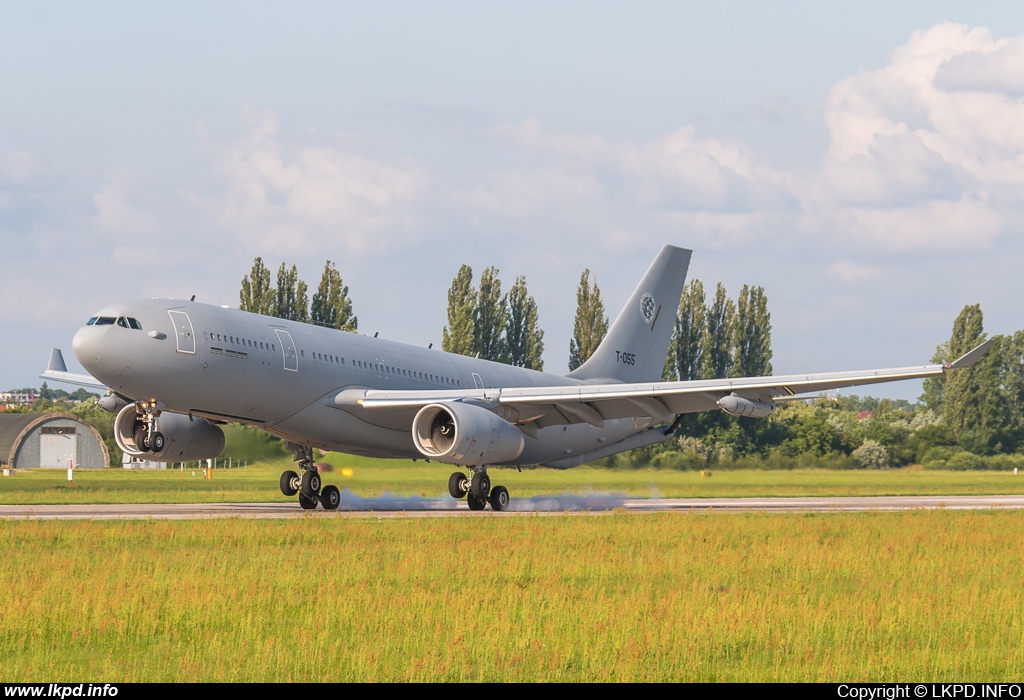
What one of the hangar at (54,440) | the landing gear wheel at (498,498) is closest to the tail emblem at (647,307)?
the landing gear wheel at (498,498)

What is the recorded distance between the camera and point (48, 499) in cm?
3566

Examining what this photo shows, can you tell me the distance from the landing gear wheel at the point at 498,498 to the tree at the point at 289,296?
169 ft

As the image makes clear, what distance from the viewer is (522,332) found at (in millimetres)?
85812

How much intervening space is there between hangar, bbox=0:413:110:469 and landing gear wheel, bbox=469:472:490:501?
69.8 meters

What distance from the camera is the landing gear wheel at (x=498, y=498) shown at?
33.0m

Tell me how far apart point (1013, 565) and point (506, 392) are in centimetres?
1680

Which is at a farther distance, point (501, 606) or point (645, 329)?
point (645, 329)

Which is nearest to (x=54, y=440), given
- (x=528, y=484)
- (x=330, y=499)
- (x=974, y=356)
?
(x=528, y=484)

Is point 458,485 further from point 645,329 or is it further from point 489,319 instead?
point 489,319

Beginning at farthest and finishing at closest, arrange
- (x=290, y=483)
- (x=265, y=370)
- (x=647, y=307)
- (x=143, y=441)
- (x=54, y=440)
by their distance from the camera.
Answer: (x=54, y=440) < (x=647, y=307) < (x=290, y=483) < (x=265, y=370) < (x=143, y=441)

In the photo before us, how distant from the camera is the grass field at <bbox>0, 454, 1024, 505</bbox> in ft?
113

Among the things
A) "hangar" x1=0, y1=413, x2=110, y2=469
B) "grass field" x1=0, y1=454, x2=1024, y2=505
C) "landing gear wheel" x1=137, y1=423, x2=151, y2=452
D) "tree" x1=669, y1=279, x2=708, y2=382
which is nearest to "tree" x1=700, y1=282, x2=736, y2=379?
"tree" x1=669, y1=279, x2=708, y2=382

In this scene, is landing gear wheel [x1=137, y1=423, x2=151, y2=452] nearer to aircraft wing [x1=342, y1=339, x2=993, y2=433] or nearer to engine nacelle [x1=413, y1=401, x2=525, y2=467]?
aircraft wing [x1=342, y1=339, x2=993, y2=433]

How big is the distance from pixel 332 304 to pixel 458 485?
51.9 metres
